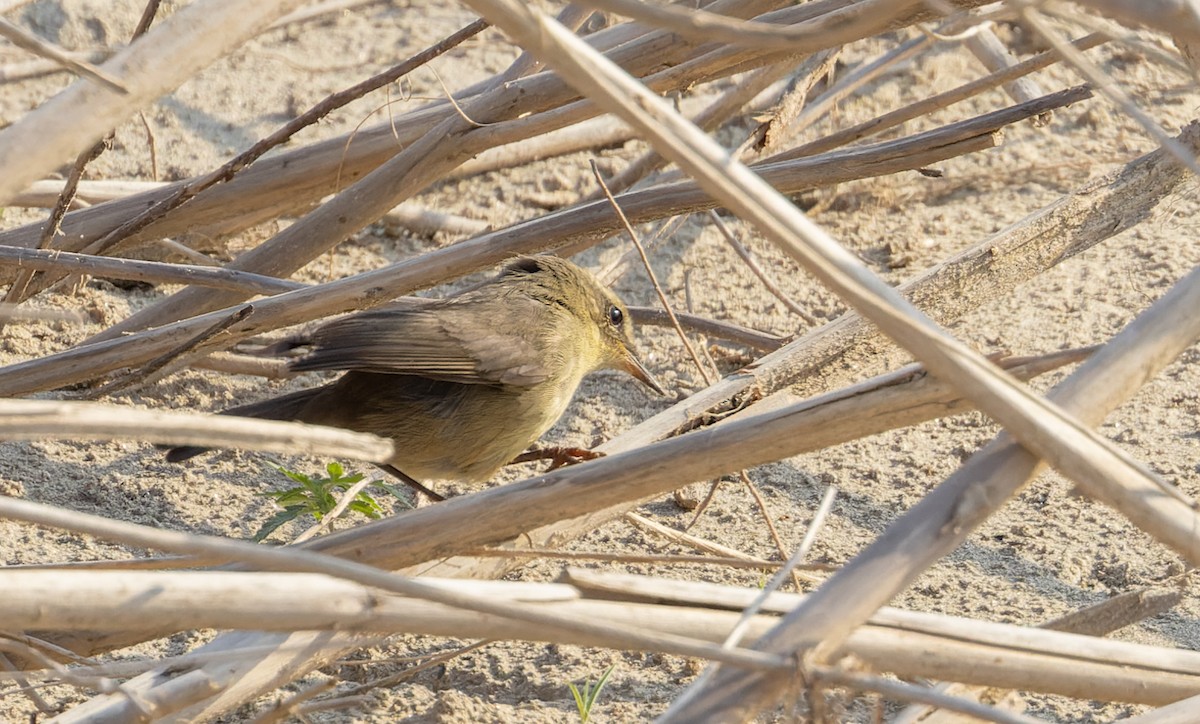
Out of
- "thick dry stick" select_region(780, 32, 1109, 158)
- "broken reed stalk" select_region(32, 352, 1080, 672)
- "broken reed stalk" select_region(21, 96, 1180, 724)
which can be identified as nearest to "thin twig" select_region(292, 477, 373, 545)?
"broken reed stalk" select_region(32, 352, 1080, 672)

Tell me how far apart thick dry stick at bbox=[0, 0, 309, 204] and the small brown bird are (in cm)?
201

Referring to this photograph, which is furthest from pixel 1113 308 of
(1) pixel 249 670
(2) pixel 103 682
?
(2) pixel 103 682

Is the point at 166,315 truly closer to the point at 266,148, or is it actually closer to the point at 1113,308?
the point at 266,148

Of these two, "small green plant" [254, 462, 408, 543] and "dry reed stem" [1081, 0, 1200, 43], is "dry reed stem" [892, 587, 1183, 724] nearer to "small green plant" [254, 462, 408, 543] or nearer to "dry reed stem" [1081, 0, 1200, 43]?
"dry reed stem" [1081, 0, 1200, 43]

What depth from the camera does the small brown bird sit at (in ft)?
13.1

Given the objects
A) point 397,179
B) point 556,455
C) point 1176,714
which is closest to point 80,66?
point 1176,714

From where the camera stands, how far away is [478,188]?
6129mm

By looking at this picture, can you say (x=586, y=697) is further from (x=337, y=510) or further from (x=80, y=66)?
(x=80, y=66)

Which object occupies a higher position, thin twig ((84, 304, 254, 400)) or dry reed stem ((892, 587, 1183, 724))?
thin twig ((84, 304, 254, 400))

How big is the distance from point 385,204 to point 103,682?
2248mm

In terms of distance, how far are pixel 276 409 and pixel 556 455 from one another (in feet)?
3.08

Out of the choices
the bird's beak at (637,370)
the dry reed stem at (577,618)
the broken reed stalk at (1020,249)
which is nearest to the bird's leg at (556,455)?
the bird's beak at (637,370)

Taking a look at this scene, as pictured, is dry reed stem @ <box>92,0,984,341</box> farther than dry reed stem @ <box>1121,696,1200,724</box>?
Yes

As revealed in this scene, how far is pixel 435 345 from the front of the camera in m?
4.06
